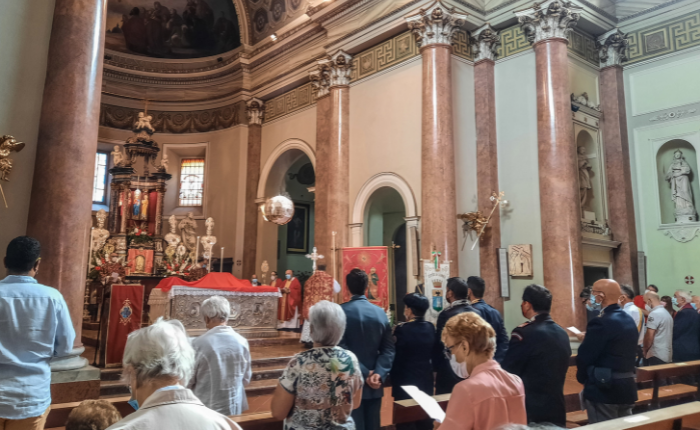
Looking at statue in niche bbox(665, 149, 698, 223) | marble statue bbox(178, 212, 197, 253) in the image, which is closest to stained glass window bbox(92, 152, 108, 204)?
marble statue bbox(178, 212, 197, 253)

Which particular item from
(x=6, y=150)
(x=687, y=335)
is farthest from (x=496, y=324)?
(x=6, y=150)

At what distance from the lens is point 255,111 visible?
54.4ft

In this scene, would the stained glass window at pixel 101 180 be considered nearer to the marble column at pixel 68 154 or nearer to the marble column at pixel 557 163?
the marble column at pixel 68 154

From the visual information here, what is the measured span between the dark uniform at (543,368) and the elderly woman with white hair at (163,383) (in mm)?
2126

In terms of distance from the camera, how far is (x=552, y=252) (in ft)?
32.9

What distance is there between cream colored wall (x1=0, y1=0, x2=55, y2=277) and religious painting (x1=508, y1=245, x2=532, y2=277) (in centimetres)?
868

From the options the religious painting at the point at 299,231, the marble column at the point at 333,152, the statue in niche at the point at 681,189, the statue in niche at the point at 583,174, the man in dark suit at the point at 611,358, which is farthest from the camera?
the religious painting at the point at 299,231

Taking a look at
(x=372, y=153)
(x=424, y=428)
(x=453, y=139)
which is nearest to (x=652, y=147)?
(x=453, y=139)

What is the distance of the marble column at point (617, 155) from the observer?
11445mm

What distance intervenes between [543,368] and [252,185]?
13993mm

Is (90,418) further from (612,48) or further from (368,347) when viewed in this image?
(612,48)

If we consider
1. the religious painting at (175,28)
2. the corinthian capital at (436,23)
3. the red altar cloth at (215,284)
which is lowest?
the red altar cloth at (215,284)

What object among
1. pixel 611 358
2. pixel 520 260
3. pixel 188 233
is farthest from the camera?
pixel 188 233

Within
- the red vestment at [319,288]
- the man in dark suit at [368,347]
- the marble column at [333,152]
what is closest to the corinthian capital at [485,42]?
the marble column at [333,152]
